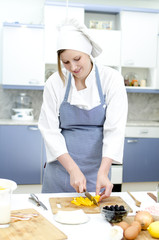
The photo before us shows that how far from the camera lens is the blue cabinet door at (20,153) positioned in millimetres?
3951

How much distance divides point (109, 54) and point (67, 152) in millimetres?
2699

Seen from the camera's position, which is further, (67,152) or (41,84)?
(41,84)

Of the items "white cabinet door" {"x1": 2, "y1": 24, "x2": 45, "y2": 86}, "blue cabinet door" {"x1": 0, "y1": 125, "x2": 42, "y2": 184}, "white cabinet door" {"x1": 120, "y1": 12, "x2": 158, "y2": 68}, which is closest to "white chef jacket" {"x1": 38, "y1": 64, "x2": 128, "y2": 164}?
"blue cabinet door" {"x1": 0, "y1": 125, "x2": 42, "y2": 184}

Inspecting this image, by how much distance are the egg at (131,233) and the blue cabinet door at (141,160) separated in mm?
2983

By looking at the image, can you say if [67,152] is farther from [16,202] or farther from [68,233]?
[68,233]

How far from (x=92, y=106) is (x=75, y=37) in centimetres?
38

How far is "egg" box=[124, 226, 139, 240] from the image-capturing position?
1144mm

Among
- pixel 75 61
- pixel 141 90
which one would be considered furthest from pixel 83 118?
pixel 141 90

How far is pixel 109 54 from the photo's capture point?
13.9 feet

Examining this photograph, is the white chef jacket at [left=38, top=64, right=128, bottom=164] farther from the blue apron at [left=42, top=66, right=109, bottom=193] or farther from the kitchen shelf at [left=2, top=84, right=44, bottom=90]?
the kitchen shelf at [left=2, top=84, right=44, bottom=90]

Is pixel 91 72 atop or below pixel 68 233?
atop

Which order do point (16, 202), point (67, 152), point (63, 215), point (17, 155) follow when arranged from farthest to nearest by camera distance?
point (17, 155)
point (67, 152)
point (16, 202)
point (63, 215)

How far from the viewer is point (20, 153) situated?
13.1 ft

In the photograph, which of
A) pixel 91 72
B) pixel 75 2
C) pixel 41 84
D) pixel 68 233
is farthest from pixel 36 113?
pixel 68 233
